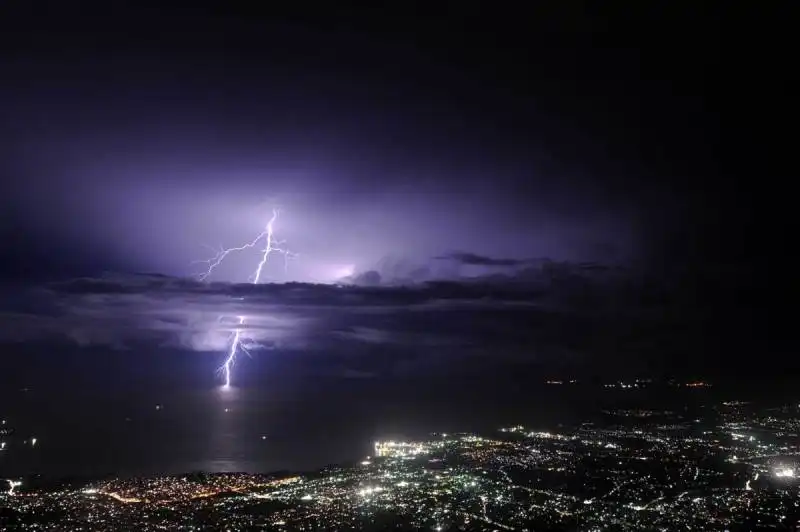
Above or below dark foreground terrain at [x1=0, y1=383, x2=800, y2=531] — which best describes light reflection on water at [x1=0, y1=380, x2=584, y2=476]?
below

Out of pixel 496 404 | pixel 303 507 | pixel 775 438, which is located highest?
pixel 303 507

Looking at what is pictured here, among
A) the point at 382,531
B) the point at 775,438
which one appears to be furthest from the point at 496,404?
the point at 382,531

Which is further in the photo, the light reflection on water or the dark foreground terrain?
the light reflection on water

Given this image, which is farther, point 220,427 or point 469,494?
point 220,427

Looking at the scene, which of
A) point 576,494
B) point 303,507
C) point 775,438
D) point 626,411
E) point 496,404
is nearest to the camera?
point 303,507

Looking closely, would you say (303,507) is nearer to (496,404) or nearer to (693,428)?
(693,428)

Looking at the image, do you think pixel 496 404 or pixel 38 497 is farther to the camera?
pixel 496 404

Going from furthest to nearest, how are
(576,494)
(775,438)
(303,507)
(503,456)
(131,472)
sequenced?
(775,438) < (503,456) < (131,472) < (576,494) < (303,507)

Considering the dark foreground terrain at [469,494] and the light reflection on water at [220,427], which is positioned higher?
the dark foreground terrain at [469,494]

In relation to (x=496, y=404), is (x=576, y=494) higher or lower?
higher

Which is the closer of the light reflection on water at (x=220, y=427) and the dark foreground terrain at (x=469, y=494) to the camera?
the dark foreground terrain at (x=469, y=494)

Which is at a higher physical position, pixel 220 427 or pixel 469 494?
pixel 469 494
